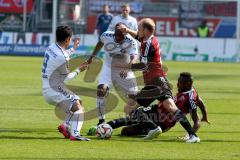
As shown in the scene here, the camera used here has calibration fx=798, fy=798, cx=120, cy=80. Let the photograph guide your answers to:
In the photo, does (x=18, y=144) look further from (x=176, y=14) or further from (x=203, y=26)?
(x=176, y=14)

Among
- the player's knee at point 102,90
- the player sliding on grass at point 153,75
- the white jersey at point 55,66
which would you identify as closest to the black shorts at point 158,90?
the player sliding on grass at point 153,75

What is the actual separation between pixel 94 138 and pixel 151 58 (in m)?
1.63

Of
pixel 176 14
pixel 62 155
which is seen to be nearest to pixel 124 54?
pixel 62 155

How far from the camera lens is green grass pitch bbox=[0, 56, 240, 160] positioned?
1130cm

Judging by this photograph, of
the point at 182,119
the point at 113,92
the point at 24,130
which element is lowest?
the point at 113,92

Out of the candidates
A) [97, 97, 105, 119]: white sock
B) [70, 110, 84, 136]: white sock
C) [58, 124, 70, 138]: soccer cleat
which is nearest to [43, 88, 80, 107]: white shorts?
[70, 110, 84, 136]: white sock

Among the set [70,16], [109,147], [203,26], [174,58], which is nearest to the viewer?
[109,147]

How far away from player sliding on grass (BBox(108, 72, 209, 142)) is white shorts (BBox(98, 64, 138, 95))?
126cm

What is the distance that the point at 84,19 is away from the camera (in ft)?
165

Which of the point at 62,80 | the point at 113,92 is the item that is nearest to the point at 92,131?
the point at 62,80

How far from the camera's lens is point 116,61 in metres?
15.4

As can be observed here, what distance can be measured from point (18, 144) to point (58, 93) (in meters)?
1.29

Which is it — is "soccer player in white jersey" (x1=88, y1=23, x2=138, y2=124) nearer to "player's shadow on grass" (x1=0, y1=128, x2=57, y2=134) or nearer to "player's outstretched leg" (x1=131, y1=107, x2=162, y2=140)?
"player's outstretched leg" (x1=131, y1=107, x2=162, y2=140)

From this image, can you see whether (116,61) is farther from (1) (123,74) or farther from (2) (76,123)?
(2) (76,123)
